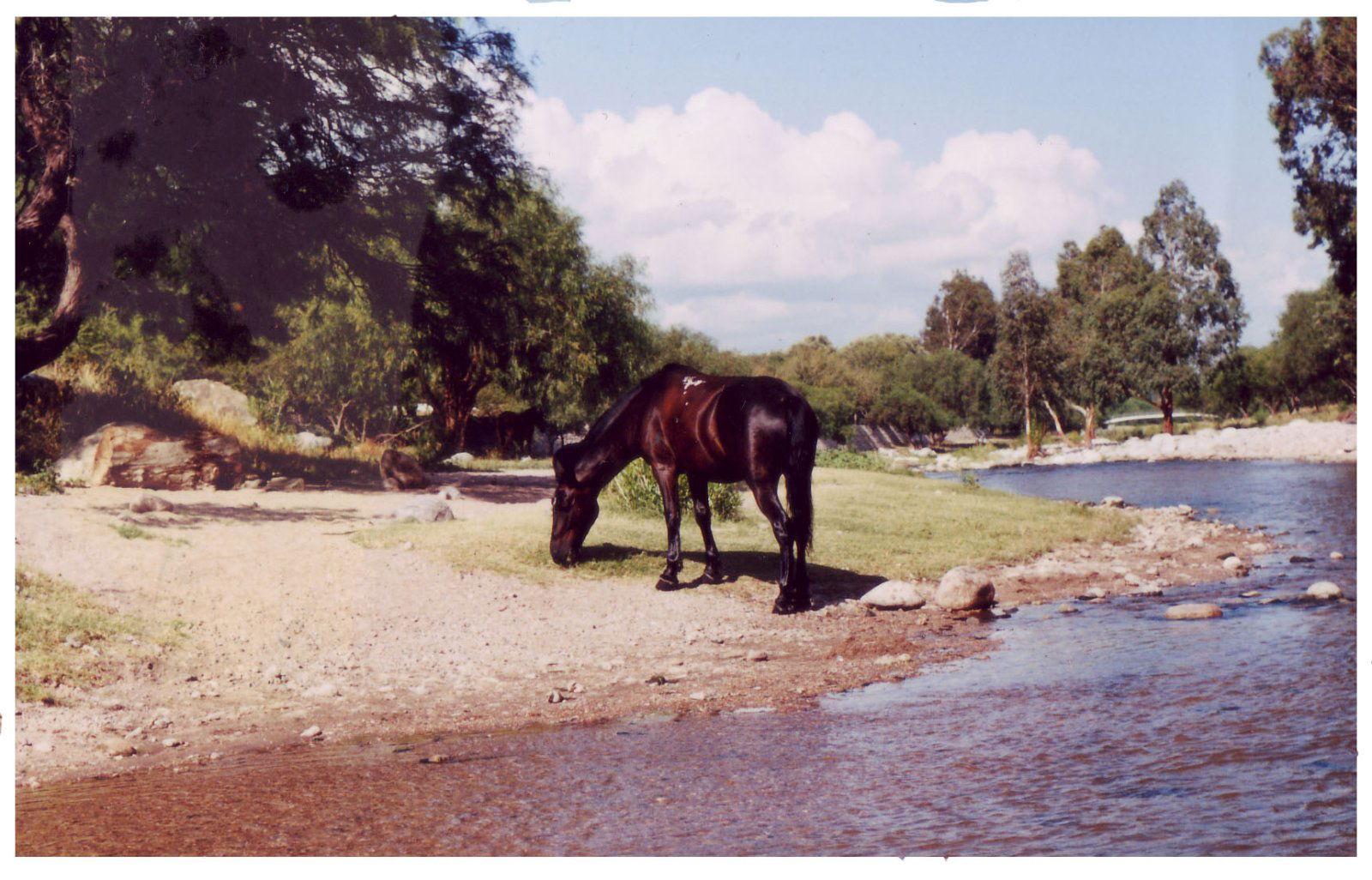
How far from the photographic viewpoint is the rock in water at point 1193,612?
796cm

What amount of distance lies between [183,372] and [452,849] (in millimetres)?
4347

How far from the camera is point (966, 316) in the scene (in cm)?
768

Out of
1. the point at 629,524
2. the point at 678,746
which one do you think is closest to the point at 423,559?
the point at 629,524

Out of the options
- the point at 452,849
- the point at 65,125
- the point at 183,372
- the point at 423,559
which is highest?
the point at 65,125

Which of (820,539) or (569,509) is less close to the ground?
(569,509)

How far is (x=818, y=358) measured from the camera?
825cm

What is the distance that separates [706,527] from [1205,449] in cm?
927

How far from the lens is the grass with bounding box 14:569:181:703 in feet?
18.8

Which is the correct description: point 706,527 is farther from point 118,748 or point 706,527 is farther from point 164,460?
point 118,748

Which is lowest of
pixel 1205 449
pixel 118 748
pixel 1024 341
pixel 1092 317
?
pixel 118 748

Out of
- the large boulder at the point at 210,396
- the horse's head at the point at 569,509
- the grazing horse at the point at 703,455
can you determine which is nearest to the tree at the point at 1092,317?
the grazing horse at the point at 703,455

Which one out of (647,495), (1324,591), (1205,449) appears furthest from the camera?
(1205,449)

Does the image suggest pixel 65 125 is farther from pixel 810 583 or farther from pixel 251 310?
pixel 810 583

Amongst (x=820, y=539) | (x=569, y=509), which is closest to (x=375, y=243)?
(x=569, y=509)
